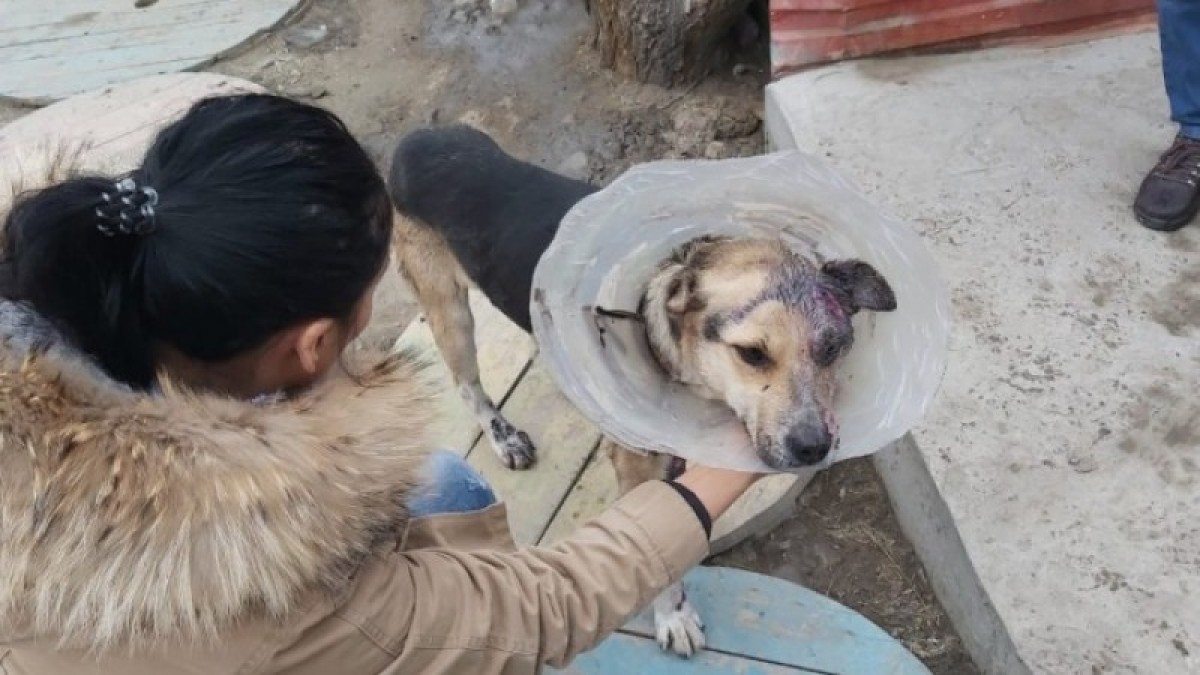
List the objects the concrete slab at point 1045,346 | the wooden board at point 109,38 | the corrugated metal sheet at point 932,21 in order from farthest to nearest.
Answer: the wooden board at point 109,38, the corrugated metal sheet at point 932,21, the concrete slab at point 1045,346

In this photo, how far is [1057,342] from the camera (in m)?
3.28

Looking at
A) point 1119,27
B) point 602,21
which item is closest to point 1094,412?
point 1119,27

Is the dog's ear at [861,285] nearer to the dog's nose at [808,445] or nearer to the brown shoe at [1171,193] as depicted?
the dog's nose at [808,445]

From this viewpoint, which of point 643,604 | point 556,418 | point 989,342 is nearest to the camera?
point 643,604

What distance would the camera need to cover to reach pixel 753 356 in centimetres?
247

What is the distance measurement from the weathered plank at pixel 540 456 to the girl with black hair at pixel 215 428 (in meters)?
1.75

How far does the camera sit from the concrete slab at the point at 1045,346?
276 cm

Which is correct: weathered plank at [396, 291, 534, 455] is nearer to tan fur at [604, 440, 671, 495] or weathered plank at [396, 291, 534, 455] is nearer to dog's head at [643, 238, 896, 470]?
tan fur at [604, 440, 671, 495]

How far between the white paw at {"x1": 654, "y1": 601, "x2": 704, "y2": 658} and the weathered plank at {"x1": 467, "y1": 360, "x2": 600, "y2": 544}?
0.54 metres

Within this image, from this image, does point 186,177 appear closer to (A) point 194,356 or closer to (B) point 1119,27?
(A) point 194,356

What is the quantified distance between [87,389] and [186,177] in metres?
0.30

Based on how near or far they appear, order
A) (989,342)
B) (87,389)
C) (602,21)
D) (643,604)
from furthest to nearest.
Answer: (602,21), (989,342), (643,604), (87,389)

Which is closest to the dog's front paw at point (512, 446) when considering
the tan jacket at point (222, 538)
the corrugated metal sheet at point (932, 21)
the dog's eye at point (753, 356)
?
the dog's eye at point (753, 356)

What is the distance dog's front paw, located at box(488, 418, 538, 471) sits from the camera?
357 cm
